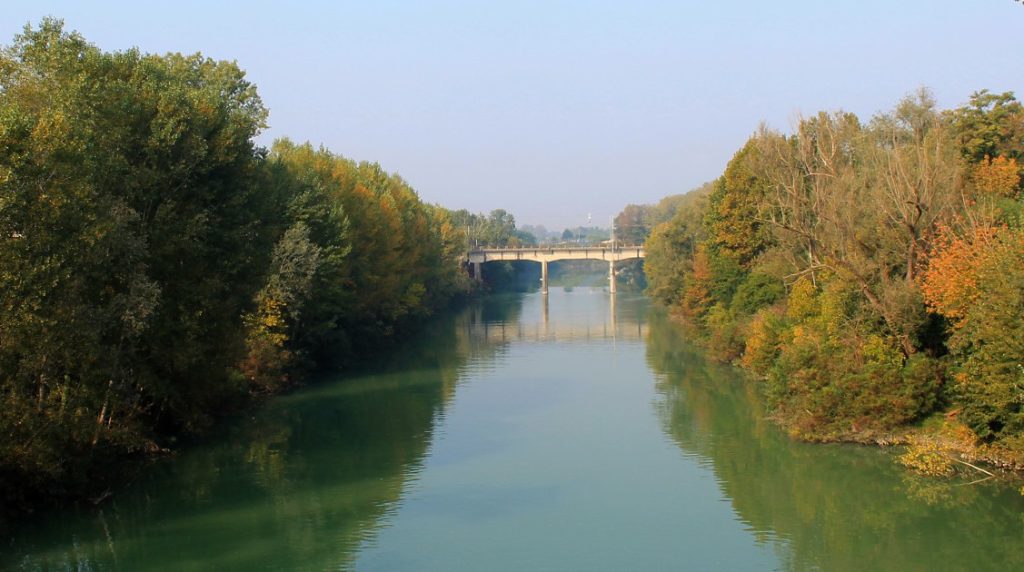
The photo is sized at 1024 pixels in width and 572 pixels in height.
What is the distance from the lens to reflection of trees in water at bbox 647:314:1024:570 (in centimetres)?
2081

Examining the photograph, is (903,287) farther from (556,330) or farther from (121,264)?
(556,330)

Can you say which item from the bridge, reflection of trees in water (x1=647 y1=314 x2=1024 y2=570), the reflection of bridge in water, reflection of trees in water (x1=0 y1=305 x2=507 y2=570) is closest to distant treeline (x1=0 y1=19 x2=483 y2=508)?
reflection of trees in water (x1=0 y1=305 x2=507 y2=570)

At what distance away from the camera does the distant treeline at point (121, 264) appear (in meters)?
21.0

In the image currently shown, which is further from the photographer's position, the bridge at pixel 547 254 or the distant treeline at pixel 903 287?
the bridge at pixel 547 254

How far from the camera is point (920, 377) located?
1099 inches

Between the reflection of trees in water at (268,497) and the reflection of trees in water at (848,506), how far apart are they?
31.4ft

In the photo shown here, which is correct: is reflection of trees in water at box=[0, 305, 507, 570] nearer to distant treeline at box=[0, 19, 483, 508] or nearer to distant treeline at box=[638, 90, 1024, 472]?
distant treeline at box=[0, 19, 483, 508]

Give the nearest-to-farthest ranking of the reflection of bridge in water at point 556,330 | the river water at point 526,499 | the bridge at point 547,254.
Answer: the river water at point 526,499 < the reflection of bridge in water at point 556,330 < the bridge at point 547,254

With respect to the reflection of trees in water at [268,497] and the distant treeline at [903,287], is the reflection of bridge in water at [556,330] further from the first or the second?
the reflection of trees in water at [268,497]

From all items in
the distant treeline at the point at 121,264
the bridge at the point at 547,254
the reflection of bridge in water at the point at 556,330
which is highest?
the bridge at the point at 547,254

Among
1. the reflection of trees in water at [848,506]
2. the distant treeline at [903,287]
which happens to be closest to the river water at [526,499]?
the reflection of trees in water at [848,506]

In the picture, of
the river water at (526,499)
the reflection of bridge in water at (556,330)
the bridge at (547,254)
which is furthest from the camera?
the bridge at (547,254)

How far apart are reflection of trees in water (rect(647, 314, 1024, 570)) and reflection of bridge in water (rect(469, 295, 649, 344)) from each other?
31.7 metres

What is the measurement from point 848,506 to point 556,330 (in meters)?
48.1
